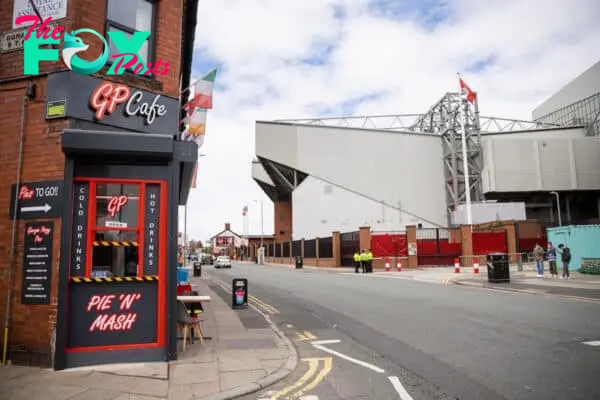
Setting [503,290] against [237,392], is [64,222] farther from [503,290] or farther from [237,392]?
[503,290]

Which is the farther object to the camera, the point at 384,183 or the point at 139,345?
the point at 384,183

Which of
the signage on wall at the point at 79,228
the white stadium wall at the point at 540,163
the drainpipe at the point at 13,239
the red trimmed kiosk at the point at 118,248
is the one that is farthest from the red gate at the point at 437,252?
the drainpipe at the point at 13,239

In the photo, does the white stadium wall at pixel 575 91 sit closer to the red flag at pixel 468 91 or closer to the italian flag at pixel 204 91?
the red flag at pixel 468 91

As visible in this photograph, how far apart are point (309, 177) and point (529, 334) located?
48.9m

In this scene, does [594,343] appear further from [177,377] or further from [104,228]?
[104,228]

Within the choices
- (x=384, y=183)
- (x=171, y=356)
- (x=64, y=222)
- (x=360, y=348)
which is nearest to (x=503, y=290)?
(x=360, y=348)

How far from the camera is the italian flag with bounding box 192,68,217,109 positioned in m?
12.9

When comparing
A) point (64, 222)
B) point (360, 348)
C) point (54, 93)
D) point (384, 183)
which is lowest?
point (360, 348)

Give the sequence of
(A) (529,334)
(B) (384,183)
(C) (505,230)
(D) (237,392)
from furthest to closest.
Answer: (B) (384,183) < (C) (505,230) < (A) (529,334) < (D) (237,392)

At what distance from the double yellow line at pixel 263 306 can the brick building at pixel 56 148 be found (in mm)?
6336

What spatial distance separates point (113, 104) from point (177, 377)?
4.36m

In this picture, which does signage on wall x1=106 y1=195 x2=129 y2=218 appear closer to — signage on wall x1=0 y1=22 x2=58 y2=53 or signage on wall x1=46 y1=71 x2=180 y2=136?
signage on wall x1=46 y1=71 x2=180 y2=136

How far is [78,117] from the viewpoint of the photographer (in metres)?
7.08

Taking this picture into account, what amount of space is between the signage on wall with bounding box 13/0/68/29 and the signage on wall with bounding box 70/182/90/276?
2.80 meters
